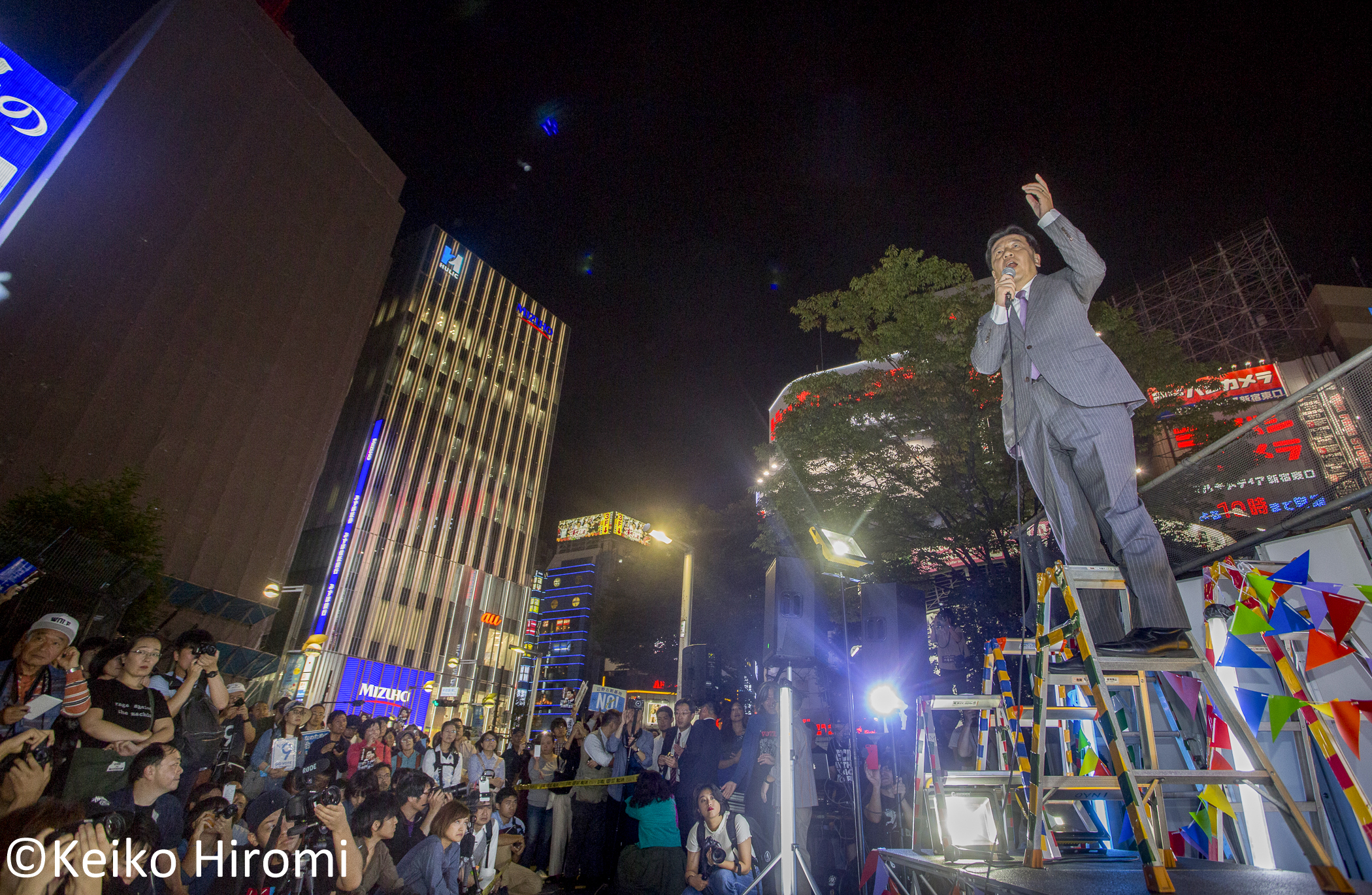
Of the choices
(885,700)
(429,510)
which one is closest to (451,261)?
(429,510)

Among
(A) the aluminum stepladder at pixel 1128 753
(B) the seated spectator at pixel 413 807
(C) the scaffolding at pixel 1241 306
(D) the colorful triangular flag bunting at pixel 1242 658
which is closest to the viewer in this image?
(A) the aluminum stepladder at pixel 1128 753

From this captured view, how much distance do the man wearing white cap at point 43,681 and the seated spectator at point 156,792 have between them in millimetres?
565

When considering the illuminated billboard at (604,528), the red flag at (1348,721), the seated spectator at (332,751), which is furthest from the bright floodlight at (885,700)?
the illuminated billboard at (604,528)

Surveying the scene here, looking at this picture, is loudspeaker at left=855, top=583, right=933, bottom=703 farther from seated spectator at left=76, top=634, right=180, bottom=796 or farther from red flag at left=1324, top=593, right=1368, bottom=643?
seated spectator at left=76, top=634, right=180, bottom=796

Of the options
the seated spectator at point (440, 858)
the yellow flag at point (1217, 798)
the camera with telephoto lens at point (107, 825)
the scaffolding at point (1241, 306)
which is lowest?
the seated spectator at point (440, 858)

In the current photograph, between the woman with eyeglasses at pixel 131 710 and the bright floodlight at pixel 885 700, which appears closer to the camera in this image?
the woman with eyeglasses at pixel 131 710

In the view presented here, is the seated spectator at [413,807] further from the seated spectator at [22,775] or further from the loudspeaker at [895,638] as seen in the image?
the loudspeaker at [895,638]

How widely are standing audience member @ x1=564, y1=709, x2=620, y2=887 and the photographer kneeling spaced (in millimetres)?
3428

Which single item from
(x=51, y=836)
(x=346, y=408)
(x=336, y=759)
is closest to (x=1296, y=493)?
(x=51, y=836)

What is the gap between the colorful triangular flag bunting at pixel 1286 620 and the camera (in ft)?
8.49

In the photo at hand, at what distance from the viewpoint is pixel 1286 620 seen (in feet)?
8.64

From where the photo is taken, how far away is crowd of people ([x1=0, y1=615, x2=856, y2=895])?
3.80m

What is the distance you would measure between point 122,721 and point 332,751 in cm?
346

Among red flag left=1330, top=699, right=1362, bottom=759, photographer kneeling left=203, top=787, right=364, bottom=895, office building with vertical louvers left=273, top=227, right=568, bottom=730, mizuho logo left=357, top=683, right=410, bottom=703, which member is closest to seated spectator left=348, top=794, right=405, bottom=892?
photographer kneeling left=203, top=787, right=364, bottom=895
